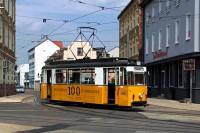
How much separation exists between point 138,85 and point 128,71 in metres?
1.11

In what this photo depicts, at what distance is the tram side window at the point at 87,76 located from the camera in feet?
108

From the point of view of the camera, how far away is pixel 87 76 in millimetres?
33625

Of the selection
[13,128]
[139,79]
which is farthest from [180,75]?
[13,128]

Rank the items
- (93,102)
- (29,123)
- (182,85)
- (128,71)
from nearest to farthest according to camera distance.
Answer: (29,123) → (128,71) → (93,102) → (182,85)

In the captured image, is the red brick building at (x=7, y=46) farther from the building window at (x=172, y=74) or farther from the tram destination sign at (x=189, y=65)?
the tram destination sign at (x=189, y=65)

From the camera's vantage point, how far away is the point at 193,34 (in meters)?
40.1

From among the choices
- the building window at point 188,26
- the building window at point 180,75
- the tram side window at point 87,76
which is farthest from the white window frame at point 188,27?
the tram side window at point 87,76

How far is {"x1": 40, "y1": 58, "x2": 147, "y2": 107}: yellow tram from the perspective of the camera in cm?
3075

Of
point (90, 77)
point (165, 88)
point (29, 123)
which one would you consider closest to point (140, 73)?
point (90, 77)

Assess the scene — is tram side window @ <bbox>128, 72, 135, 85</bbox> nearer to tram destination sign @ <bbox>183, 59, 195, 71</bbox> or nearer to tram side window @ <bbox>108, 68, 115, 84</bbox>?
tram side window @ <bbox>108, 68, 115, 84</bbox>

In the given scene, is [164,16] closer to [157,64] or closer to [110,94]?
[157,64]

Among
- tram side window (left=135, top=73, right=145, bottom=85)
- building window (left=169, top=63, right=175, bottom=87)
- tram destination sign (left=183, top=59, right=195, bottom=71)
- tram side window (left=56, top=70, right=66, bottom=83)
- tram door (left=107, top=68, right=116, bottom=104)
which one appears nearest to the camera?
tram side window (left=135, top=73, right=145, bottom=85)

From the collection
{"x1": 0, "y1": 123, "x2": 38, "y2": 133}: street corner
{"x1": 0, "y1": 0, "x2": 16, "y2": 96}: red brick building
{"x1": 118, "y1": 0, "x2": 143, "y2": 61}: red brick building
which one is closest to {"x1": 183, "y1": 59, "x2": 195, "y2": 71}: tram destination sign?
{"x1": 0, "y1": 0, "x2": 16, "y2": 96}: red brick building

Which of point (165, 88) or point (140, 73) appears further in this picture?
point (165, 88)
